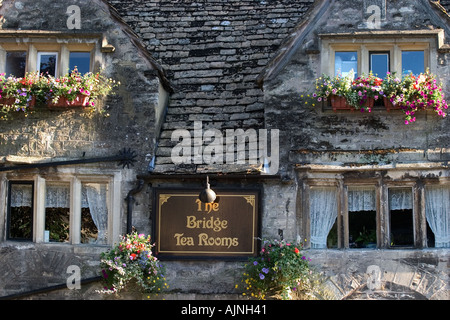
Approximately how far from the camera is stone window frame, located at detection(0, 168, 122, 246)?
12703 mm

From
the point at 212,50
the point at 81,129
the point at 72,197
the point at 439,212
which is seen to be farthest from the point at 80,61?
the point at 439,212

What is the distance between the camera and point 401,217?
12.5 meters

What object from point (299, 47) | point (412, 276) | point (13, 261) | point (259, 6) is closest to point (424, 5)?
point (299, 47)

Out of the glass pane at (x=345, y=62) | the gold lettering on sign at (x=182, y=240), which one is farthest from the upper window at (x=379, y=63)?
the gold lettering on sign at (x=182, y=240)

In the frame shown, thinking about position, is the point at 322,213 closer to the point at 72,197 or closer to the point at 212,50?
the point at 212,50

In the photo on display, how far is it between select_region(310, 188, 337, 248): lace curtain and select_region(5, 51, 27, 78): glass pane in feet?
19.5

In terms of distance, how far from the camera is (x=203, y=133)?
1316 cm

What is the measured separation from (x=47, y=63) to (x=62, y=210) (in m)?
2.85

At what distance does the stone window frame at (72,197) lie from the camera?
41.7 ft

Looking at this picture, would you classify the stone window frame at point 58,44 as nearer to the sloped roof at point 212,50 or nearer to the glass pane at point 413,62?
the sloped roof at point 212,50

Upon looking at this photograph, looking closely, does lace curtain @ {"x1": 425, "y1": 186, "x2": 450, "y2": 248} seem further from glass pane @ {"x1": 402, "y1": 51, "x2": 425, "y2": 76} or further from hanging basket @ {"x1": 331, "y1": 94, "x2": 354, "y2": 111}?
glass pane @ {"x1": 402, "y1": 51, "x2": 425, "y2": 76}

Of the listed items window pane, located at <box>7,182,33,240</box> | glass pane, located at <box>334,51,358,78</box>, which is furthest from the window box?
glass pane, located at <box>334,51,358,78</box>
